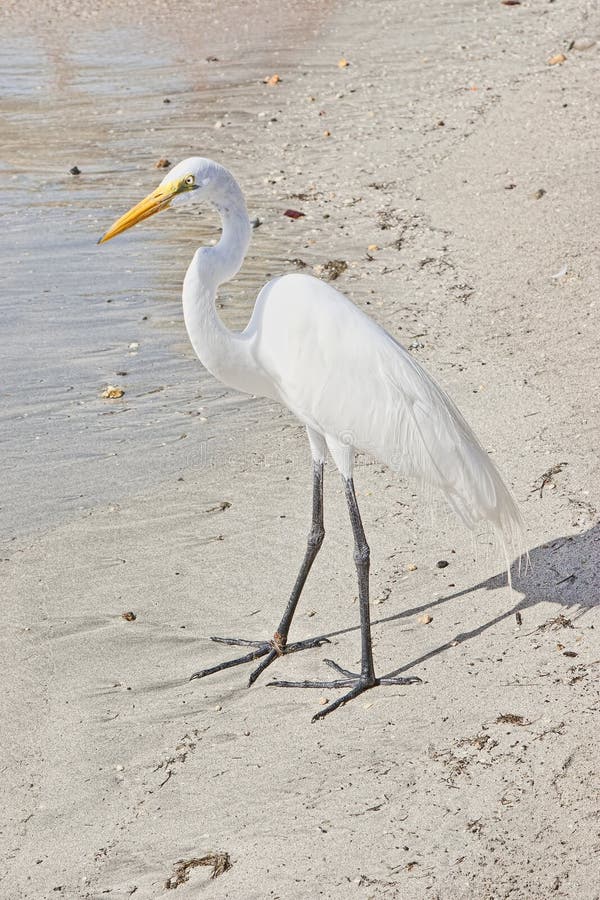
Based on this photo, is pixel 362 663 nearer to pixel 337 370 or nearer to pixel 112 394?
pixel 337 370

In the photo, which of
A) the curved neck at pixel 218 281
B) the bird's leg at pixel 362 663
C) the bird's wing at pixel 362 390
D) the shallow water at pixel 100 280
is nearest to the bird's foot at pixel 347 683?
the bird's leg at pixel 362 663

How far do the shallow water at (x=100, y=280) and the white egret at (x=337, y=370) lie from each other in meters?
1.69

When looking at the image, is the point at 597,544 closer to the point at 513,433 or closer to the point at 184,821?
the point at 513,433

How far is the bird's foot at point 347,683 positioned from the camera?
4113 mm

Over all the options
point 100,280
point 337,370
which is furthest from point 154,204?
point 100,280

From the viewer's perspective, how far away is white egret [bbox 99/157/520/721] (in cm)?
416

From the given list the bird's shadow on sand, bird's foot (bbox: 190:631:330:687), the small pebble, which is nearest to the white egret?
bird's foot (bbox: 190:631:330:687)

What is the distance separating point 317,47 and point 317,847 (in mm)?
11773

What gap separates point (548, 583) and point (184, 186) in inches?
81.9

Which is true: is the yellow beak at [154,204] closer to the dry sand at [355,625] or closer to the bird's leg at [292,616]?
Result: the bird's leg at [292,616]

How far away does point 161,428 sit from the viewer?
6.18 meters

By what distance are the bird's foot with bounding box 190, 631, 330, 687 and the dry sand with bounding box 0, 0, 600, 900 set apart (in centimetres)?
5

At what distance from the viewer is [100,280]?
7.82 meters

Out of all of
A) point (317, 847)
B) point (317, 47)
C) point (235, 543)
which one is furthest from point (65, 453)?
point (317, 47)
